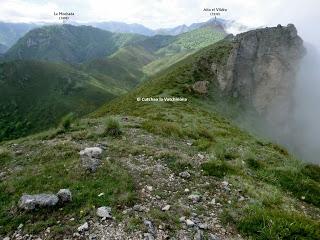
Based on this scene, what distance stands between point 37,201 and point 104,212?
2250 millimetres

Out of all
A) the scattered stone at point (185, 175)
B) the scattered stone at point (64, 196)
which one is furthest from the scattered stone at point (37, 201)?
the scattered stone at point (185, 175)

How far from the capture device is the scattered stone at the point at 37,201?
11.5 meters

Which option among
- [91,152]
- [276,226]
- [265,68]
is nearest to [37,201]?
[91,152]

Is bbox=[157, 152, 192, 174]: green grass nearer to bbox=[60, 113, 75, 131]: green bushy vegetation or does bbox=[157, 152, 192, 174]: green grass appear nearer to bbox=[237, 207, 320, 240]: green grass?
bbox=[237, 207, 320, 240]: green grass

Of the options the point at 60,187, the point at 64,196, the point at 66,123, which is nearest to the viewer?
the point at 64,196

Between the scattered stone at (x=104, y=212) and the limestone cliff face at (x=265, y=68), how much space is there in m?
83.4

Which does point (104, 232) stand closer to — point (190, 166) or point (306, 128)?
point (190, 166)

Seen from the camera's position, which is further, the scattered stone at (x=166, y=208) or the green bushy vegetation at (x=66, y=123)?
the green bushy vegetation at (x=66, y=123)

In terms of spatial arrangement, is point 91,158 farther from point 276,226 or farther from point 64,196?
point 276,226

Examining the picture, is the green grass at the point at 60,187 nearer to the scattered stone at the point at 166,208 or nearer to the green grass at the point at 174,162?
the scattered stone at the point at 166,208

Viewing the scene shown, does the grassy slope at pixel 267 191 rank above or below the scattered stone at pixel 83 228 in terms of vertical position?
below

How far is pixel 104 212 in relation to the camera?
11031 mm

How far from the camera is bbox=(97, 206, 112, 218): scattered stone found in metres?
10.9

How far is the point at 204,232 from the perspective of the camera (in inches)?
421
